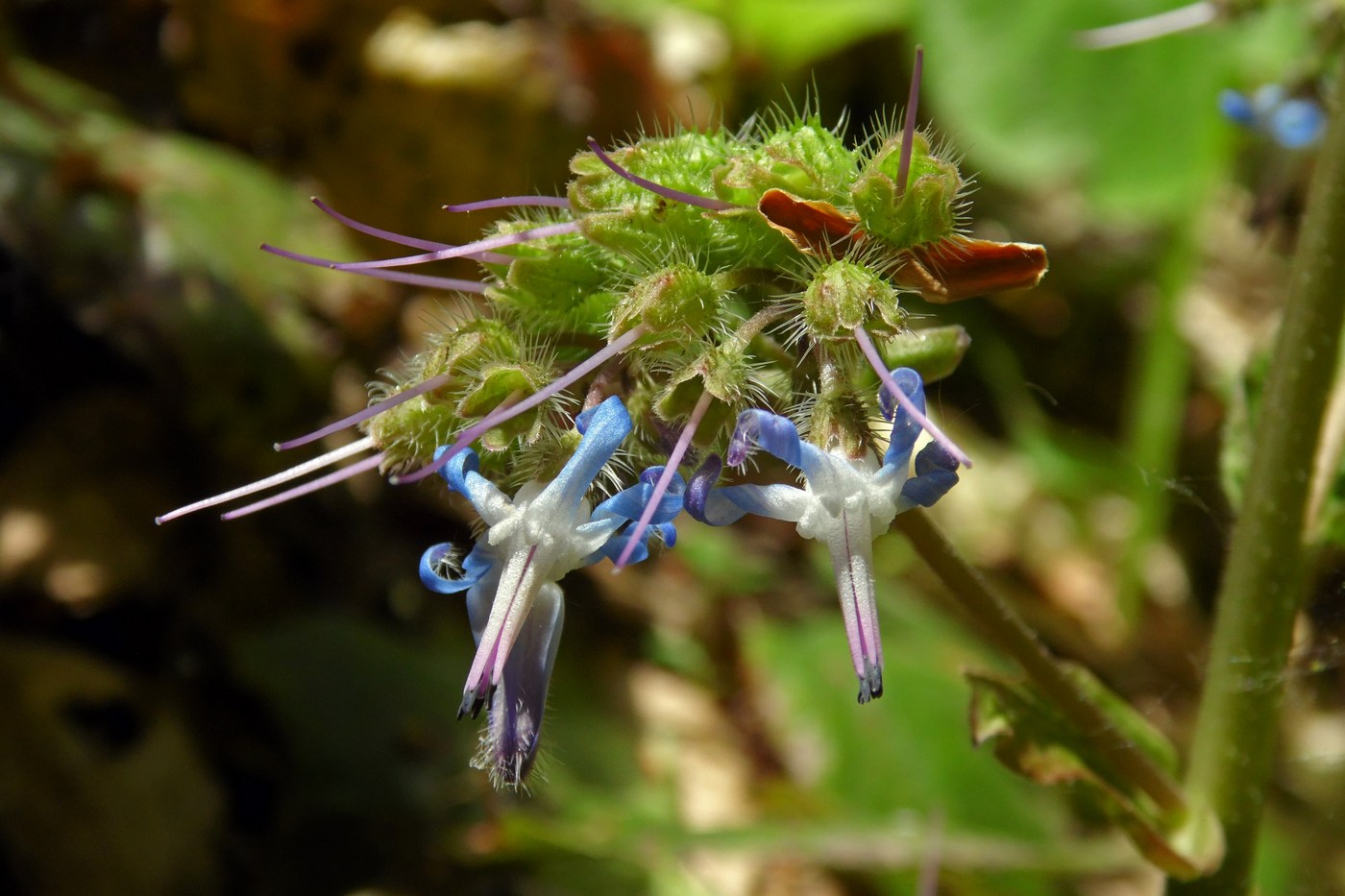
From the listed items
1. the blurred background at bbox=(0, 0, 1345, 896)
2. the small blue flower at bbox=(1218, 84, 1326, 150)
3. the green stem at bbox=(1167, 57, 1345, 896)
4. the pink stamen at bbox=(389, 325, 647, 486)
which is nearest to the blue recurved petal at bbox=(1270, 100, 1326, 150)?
the small blue flower at bbox=(1218, 84, 1326, 150)

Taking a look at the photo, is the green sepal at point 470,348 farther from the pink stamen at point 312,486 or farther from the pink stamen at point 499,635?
the pink stamen at point 499,635

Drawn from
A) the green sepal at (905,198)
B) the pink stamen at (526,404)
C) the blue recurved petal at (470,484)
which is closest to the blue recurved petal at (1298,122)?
the green sepal at (905,198)

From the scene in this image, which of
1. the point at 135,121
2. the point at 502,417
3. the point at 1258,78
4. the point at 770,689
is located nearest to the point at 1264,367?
the point at 502,417

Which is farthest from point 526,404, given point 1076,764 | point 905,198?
point 1076,764

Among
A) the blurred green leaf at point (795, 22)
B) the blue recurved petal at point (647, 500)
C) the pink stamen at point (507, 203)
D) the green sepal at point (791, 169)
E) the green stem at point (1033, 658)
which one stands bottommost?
the blurred green leaf at point (795, 22)

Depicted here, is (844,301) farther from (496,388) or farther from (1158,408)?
(1158,408)

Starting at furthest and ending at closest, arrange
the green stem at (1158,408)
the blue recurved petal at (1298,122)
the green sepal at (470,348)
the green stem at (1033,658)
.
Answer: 1. the green stem at (1158,408)
2. the blue recurved petal at (1298,122)
3. the green stem at (1033,658)
4. the green sepal at (470,348)

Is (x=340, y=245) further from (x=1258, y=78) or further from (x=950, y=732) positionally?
(x=1258, y=78)
